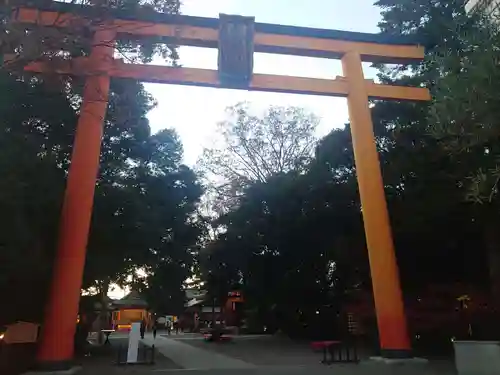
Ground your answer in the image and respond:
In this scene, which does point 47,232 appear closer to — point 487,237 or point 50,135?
point 50,135

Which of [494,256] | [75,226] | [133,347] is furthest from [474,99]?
[133,347]

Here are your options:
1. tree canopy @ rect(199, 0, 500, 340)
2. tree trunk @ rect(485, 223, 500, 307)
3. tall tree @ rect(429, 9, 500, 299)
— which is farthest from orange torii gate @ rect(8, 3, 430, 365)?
tree trunk @ rect(485, 223, 500, 307)

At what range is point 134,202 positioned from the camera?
615 inches

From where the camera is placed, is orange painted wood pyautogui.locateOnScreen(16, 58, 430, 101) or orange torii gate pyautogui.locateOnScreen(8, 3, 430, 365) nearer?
orange torii gate pyautogui.locateOnScreen(8, 3, 430, 365)

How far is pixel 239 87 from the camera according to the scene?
1296cm

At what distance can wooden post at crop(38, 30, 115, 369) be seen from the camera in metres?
10.9

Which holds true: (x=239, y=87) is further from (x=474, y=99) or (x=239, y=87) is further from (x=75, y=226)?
(x=474, y=99)

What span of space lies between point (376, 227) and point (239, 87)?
524cm

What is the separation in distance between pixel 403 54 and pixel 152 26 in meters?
7.33

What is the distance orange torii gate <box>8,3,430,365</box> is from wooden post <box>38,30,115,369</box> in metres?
0.02

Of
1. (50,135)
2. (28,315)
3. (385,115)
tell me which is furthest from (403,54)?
(28,315)

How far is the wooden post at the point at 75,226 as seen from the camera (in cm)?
1085

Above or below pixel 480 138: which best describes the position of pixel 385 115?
above

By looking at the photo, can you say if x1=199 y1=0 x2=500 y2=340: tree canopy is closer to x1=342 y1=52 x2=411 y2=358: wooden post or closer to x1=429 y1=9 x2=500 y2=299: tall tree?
x1=429 y1=9 x2=500 y2=299: tall tree
